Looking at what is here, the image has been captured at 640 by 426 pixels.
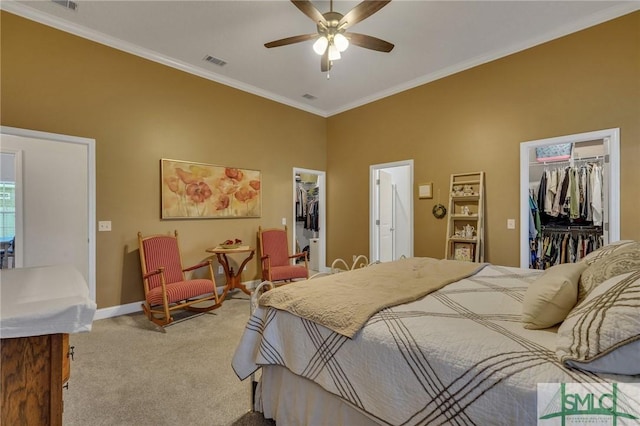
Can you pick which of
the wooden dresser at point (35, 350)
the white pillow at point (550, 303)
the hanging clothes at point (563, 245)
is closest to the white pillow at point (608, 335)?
the white pillow at point (550, 303)

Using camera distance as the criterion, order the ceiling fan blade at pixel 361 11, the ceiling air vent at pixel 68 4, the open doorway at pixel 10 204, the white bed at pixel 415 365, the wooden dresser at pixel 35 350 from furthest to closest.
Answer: the open doorway at pixel 10 204 < the ceiling air vent at pixel 68 4 < the ceiling fan blade at pixel 361 11 < the white bed at pixel 415 365 < the wooden dresser at pixel 35 350

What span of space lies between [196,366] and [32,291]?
1725 millimetres

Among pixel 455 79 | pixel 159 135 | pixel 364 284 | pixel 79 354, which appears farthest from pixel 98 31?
pixel 455 79

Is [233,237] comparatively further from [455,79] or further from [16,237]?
[455,79]

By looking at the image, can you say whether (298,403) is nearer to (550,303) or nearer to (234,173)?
(550,303)

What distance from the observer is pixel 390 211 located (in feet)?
19.2

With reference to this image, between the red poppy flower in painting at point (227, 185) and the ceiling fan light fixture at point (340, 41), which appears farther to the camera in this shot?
the red poppy flower in painting at point (227, 185)

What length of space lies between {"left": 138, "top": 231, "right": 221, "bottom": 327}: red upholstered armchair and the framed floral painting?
431 millimetres

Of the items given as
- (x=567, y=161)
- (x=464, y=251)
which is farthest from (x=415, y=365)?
(x=567, y=161)

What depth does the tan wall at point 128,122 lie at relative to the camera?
300cm

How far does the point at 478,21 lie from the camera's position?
3.14 m

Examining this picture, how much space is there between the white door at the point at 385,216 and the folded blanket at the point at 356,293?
120 inches

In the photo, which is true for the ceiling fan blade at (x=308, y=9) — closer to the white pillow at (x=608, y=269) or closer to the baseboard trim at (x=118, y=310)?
the white pillow at (x=608, y=269)

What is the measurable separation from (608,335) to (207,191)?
4.27 metres
